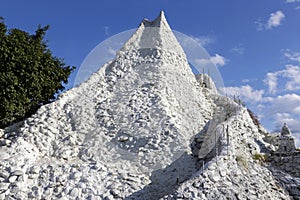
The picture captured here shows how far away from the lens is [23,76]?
14633 mm

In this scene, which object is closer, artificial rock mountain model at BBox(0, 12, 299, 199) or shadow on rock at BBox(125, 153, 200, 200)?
artificial rock mountain model at BBox(0, 12, 299, 199)

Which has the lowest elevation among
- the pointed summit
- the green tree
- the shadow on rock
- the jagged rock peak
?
the shadow on rock

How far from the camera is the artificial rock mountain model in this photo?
943 cm

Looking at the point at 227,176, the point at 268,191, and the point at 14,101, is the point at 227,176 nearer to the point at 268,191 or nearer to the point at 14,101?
the point at 268,191

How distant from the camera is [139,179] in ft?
33.4

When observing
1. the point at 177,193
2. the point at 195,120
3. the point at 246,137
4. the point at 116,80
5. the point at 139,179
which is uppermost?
the point at 116,80

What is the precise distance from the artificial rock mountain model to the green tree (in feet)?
5.28

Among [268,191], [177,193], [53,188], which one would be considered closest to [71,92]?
[53,188]

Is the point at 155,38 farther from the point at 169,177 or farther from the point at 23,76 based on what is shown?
the point at 169,177

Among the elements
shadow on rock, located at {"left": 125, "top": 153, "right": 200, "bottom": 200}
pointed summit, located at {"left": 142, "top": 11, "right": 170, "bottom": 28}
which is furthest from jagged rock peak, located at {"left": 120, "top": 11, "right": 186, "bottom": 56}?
shadow on rock, located at {"left": 125, "top": 153, "right": 200, "bottom": 200}

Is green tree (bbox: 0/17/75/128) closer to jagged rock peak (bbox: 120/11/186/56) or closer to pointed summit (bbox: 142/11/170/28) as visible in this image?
jagged rock peak (bbox: 120/11/186/56)

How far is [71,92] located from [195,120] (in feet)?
17.8

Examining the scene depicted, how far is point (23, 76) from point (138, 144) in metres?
6.56

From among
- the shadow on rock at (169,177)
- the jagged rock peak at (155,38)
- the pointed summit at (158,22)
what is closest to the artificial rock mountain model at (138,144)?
the shadow on rock at (169,177)
